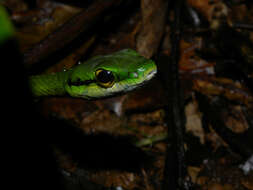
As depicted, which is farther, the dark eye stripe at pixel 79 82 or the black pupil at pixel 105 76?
the dark eye stripe at pixel 79 82

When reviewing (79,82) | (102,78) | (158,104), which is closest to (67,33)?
(79,82)

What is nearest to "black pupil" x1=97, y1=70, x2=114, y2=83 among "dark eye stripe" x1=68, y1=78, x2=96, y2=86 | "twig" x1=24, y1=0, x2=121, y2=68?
"dark eye stripe" x1=68, y1=78, x2=96, y2=86

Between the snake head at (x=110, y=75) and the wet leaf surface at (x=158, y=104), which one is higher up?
the snake head at (x=110, y=75)

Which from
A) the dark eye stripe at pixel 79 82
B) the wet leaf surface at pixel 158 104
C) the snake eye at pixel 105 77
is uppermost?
the snake eye at pixel 105 77

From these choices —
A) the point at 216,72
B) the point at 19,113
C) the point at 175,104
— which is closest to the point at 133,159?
the point at 175,104

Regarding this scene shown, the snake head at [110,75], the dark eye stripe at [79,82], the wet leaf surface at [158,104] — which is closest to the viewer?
the snake head at [110,75]

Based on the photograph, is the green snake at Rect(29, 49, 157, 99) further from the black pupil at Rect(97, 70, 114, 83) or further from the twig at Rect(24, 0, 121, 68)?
the twig at Rect(24, 0, 121, 68)

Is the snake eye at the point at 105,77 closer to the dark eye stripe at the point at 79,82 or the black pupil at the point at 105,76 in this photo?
the black pupil at the point at 105,76

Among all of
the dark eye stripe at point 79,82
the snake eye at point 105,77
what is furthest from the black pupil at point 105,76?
the dark eye stripe at point 79,82
